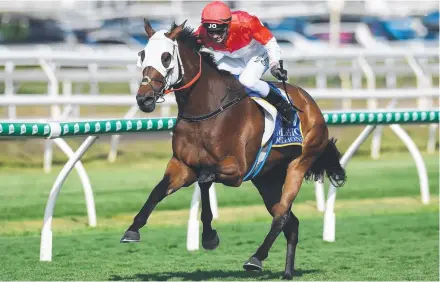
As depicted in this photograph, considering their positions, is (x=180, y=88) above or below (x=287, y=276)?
above

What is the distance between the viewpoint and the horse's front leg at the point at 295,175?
6.18 meters

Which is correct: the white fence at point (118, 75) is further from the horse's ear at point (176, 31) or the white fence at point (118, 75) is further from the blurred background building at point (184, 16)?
the blurred background building at point (184, 16)

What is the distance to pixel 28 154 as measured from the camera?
39.0 feet

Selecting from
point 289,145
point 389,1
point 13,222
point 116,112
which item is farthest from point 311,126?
point 389,1

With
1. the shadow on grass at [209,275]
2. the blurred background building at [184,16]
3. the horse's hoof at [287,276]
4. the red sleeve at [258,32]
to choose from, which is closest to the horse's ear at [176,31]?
the red sleeve at [258,32]

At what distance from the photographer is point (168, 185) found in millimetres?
5719

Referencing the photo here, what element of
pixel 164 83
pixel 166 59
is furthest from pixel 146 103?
pixel 166 59

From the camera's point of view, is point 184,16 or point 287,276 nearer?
point 287,276

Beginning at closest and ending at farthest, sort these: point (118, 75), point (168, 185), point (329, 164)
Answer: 1. point (168, 185)
2. point (329, 164)
3. point (118, 75)

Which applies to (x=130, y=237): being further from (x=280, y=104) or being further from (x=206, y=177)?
(x=280, y=104)

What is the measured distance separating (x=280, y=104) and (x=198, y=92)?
2.01 feet

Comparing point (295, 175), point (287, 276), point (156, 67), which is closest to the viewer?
point (156, 67)

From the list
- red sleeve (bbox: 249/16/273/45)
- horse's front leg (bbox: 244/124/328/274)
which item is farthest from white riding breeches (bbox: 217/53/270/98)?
horse's front leg (bbox: 244/124/328/274)

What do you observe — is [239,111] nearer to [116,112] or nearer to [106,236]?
[106,236]
